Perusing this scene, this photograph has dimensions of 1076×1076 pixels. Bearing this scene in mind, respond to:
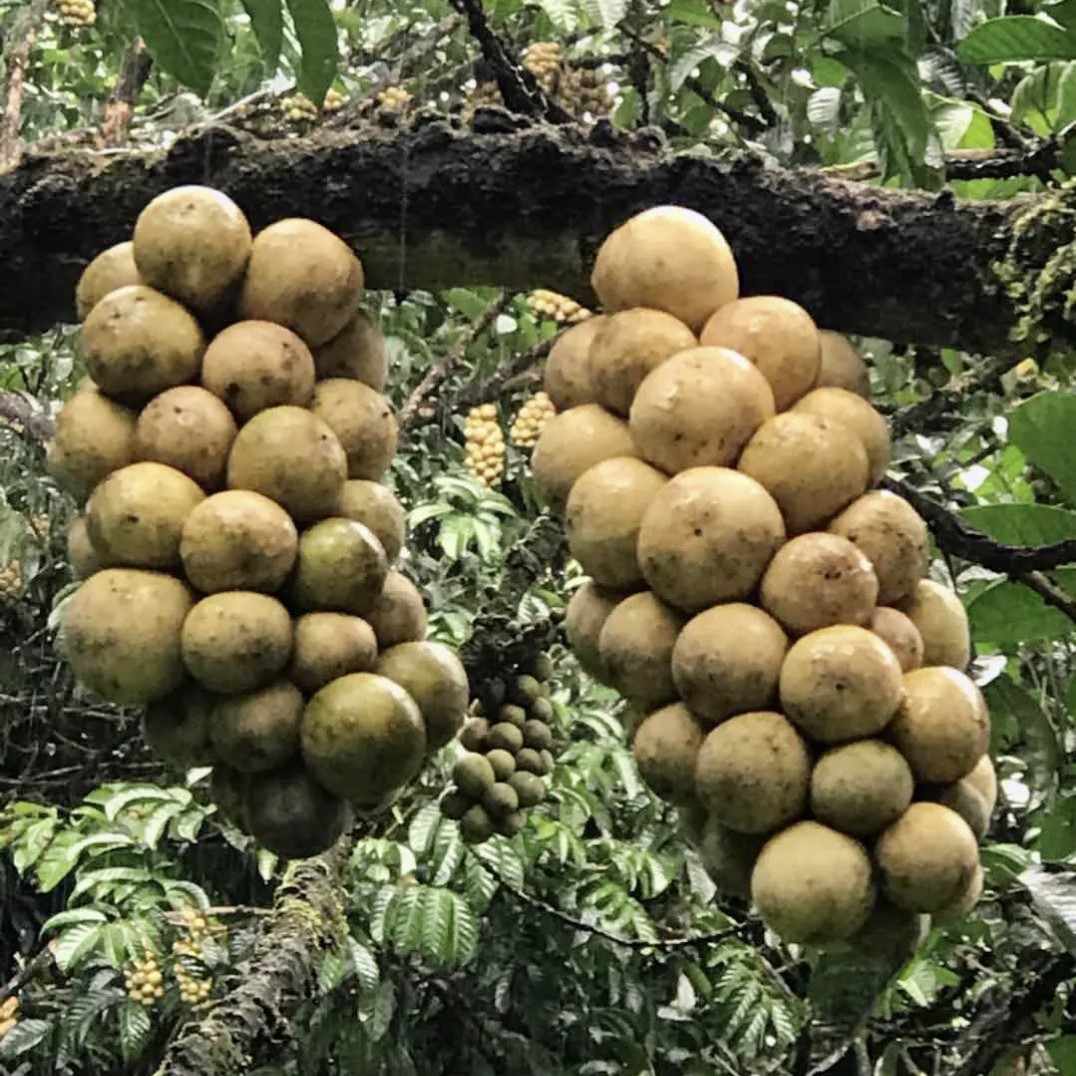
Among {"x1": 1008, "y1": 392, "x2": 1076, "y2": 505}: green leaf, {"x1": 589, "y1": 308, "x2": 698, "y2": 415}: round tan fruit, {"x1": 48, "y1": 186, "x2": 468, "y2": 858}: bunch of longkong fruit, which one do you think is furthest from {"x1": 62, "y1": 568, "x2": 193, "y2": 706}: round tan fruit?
{"x1": 1008, "y1": 392, "x2": 1076, "y2": 505}: green leaf

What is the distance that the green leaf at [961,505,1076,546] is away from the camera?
1381 mm

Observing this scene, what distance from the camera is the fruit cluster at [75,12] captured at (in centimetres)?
401

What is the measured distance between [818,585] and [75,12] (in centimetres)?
376

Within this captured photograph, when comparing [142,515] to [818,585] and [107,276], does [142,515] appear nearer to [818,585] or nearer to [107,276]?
[107,276]

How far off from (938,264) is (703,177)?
0.21 metres

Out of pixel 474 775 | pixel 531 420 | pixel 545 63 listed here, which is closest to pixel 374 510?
pixel 474 775

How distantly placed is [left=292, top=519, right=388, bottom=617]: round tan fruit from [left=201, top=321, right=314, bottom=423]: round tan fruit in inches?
4.4

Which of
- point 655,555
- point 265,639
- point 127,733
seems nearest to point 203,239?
point 265,639

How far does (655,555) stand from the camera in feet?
3.15

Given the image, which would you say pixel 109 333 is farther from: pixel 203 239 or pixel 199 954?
pixel 199 954

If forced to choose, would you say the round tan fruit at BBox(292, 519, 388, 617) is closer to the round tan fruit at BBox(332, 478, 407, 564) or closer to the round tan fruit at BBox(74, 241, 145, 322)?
the round tan fruit at BBox(332, 478, 407, 564)

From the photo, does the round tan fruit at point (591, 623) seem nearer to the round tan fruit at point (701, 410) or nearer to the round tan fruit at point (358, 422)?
the round tan fruit at point (701, 410)

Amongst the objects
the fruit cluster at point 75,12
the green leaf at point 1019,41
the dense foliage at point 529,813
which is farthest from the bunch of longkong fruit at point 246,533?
the fruit cluster at point 75,12

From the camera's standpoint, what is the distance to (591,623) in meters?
1.06
